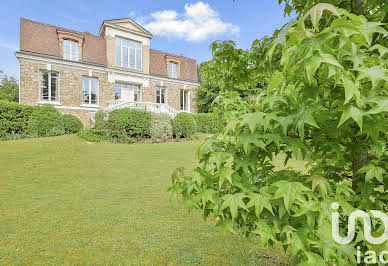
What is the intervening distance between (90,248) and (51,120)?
42.5ft

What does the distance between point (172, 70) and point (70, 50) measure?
30.0 feet

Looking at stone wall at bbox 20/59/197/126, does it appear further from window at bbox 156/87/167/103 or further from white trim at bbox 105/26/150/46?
white trim at bbox 105/26/150/46

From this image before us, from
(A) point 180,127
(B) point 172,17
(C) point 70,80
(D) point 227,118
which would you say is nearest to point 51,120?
(C) point 70,80

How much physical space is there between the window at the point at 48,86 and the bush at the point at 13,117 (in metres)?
2.72

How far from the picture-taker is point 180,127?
47.9 feet

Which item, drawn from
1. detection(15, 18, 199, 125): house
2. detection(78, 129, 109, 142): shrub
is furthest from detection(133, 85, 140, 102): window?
detection(78, 129, 109, 142): shrub

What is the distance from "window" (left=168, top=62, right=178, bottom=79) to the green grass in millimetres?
16505

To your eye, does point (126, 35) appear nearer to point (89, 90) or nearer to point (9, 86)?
point (89, 90)

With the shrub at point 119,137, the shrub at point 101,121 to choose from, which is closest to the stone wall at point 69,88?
the shrub at point 101,121

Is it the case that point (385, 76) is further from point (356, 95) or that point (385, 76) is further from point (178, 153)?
point (178, 153)

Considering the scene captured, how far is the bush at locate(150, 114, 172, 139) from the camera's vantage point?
1360 cm

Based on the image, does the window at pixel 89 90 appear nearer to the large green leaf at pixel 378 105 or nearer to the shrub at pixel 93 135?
the shrub at pixel 93 135

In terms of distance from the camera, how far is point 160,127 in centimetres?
1371

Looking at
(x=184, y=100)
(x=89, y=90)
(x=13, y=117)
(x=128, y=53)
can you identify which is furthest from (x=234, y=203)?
(x=184, y=100)
